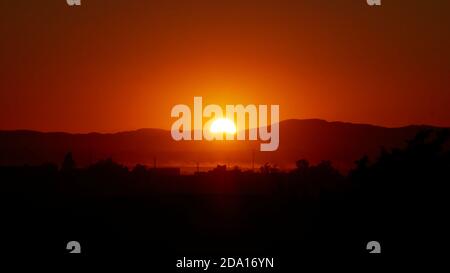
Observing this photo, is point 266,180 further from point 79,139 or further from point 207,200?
point 79,139

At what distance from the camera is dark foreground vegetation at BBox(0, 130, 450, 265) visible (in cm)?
1858

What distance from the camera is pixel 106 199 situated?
29.4m

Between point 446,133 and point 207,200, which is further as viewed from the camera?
point 207,200

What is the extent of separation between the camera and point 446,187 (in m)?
19.6

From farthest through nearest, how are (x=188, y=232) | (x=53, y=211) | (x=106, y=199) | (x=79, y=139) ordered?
(x=79, y=139)
(x=106, y=199)
(x=53, y=211)
(x=188, y=232)

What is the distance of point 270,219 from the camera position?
75.6 ft

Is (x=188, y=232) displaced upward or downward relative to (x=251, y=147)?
downward

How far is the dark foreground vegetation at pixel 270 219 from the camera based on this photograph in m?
18.6

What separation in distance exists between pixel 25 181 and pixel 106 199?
8106 mm

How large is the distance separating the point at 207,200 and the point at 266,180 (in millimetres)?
6148
